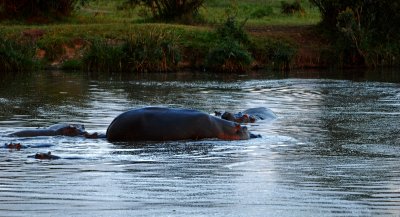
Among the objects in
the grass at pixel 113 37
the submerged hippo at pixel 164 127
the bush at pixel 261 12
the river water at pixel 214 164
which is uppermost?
the bush at pixel 261 12

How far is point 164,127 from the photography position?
463 inches

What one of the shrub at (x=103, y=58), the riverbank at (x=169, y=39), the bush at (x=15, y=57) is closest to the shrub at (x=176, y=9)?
the riverbank at (x=169, y=39)

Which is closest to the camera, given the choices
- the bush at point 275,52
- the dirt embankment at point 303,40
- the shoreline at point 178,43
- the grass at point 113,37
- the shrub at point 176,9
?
the grass at point 113,37

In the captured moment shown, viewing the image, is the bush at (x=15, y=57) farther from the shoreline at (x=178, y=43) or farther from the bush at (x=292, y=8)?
the bush at (x=292, y=8)

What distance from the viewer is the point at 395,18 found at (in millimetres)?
28406

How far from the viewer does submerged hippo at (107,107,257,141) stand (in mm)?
11742

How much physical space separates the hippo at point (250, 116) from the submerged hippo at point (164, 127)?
1738 millimetres

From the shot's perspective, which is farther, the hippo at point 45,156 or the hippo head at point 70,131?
the hippo head at point 70,131

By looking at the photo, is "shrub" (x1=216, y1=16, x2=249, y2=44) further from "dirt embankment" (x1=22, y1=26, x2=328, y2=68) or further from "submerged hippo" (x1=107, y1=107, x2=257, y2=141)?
"submerged hippo" (x1=107, y1=107, x2=257, y2=141)

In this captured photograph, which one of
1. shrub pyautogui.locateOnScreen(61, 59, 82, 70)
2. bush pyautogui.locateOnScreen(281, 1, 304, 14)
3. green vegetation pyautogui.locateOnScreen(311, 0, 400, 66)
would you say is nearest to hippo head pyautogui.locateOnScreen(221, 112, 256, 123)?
shrub pyautogui.locateOnScreen(61, 59, 82, 70)

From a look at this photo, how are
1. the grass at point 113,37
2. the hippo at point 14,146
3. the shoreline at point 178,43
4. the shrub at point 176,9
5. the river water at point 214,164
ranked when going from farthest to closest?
the shrub at point 176,9 → the shoreline at point 178,43 → the grass at point 113,37 → the hippo at point 14,146 → the river water at point 214,164

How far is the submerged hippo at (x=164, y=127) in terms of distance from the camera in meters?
11.7

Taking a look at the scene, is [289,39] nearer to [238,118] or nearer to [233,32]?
[233,32]

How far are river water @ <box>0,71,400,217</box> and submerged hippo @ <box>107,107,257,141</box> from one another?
7.8 inches
